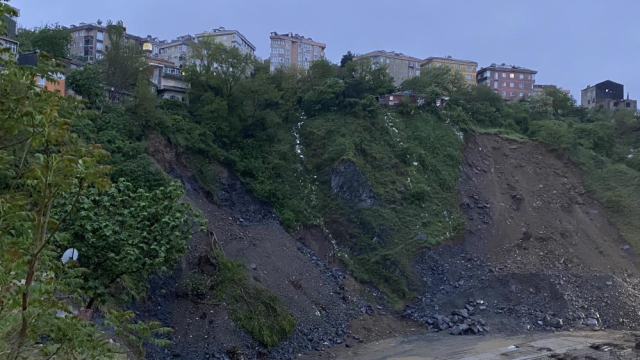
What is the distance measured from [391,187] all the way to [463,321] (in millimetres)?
9653

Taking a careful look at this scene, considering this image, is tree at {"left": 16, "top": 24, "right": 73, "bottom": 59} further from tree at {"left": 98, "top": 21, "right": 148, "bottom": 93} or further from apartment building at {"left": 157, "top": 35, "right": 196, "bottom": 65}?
apartment building at {"left": 157, "top": 35, "right": 196, "bottom": 65}

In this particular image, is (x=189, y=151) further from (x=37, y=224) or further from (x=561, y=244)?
(x=37, y=224)

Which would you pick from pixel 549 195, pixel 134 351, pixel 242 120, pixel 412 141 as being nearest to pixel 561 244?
pixel 549 195

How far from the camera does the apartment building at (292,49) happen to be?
239 feet

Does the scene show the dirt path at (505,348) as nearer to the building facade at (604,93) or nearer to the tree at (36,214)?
the tree at (36,214)

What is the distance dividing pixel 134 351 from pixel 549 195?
92.5 feet

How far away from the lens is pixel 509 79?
75.8 meters

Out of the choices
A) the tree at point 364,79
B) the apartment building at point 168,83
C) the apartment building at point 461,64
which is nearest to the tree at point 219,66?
the apartment building at point 168,83

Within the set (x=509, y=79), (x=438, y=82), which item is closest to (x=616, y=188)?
(x=438, y=82)

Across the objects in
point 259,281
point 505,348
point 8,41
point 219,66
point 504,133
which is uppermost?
point 219,66

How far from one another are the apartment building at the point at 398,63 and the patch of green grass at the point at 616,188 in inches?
1191

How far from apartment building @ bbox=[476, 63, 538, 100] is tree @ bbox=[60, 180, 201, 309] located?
63.7 m

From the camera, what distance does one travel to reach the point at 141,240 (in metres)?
15.9

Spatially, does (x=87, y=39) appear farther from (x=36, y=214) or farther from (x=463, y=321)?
(x=36, y=214)
